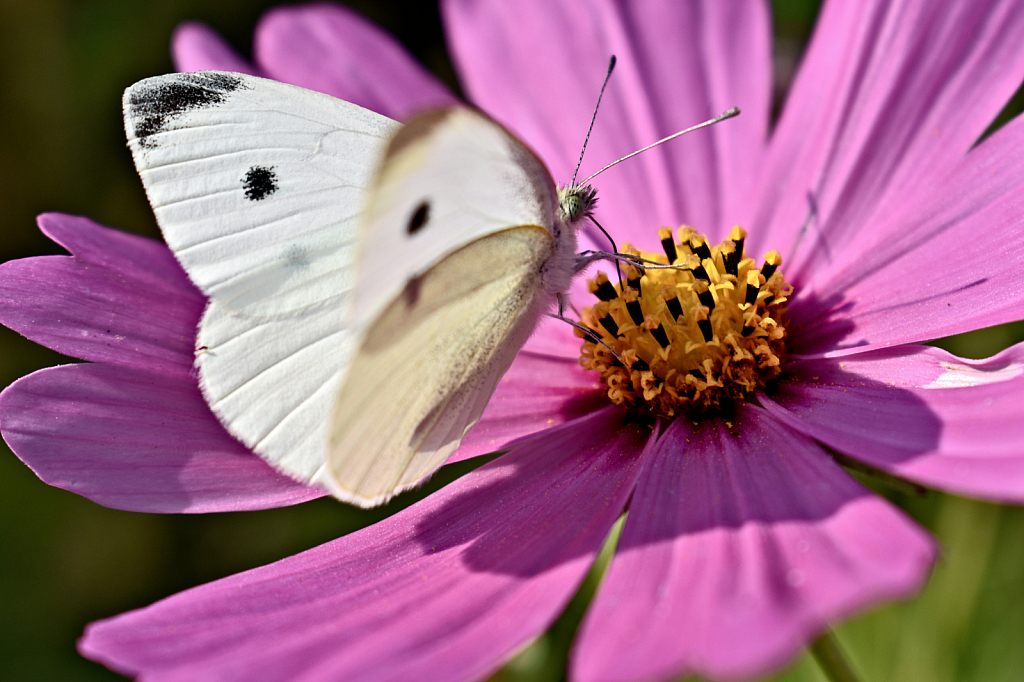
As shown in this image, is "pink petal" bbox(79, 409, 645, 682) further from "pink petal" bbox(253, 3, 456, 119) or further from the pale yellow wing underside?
"pink petal" bbox(253, 3, 456, 119)

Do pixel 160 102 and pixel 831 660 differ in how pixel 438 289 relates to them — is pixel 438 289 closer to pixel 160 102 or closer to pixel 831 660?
pixel 160 102

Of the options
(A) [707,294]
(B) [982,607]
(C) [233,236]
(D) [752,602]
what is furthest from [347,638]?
(B) [982,607]

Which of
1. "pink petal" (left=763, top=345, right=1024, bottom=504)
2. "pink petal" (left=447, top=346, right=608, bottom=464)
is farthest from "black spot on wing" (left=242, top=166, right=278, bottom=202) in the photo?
"pink petal" (left=763, top=345, right=1024, bottom=504)

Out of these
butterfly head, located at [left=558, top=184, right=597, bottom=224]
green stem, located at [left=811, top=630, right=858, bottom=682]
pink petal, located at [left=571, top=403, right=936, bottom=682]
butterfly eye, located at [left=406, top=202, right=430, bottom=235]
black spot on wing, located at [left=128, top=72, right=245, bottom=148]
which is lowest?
green stem, located at [left=811, top=630, right=858, bottom=682]

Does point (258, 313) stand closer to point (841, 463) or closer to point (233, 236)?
point (233, 236)

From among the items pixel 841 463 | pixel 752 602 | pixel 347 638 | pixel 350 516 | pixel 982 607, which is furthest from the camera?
pixel 350 516

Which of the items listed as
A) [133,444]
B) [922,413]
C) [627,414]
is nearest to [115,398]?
[133,444]

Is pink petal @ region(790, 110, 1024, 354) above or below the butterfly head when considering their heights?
below

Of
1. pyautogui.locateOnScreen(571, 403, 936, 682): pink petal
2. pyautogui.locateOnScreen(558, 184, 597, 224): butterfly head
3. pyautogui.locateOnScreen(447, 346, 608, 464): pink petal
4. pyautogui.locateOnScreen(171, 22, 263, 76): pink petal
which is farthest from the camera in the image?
pyautogui.locateOnScreen(171, 22, 263, 76): pink petal
